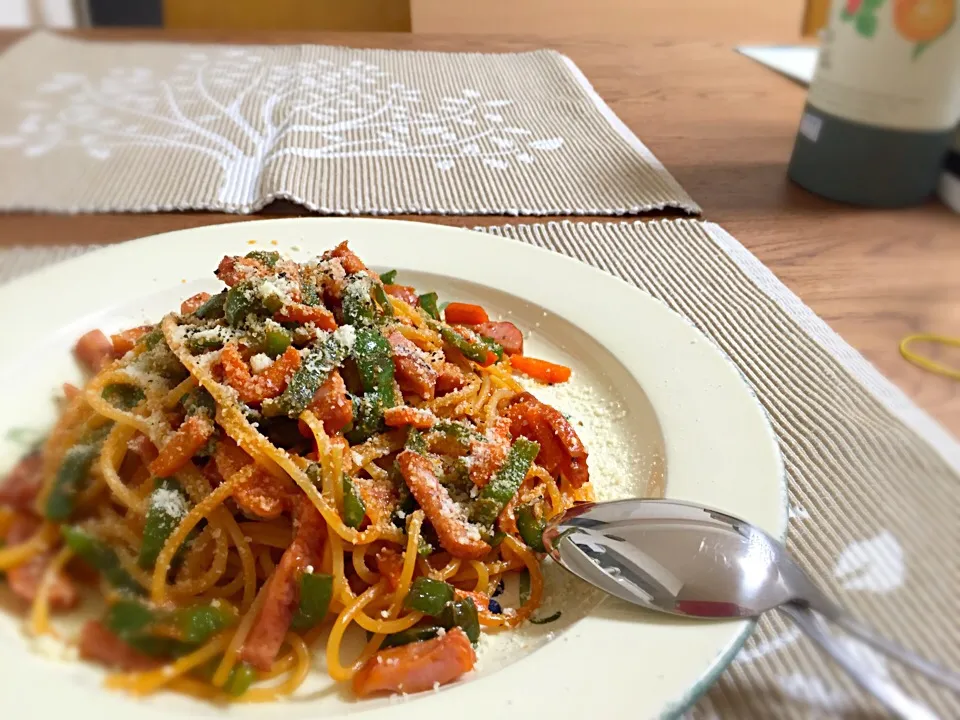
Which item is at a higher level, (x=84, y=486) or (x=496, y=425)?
(x=84, y=486)

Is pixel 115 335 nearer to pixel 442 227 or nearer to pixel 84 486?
pixel 84 486

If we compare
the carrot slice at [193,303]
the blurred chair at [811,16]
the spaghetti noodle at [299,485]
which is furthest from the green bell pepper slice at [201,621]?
the blurred chair at [811,16]

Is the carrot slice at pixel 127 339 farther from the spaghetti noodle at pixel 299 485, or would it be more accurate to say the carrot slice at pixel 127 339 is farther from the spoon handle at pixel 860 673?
the spoon handle at pixel 860 673

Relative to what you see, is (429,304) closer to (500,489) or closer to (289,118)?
(500,489)

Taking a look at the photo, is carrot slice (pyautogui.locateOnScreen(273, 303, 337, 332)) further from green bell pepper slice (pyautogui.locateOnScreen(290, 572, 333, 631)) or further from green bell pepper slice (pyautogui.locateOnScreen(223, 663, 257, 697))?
green bell pepper slice (pyautogui.locateOnScreen(223, 663, 257, 697))

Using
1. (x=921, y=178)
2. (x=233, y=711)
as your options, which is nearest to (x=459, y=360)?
(x=233, y=711)

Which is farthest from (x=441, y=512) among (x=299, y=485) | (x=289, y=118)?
(x=289, y=118)
